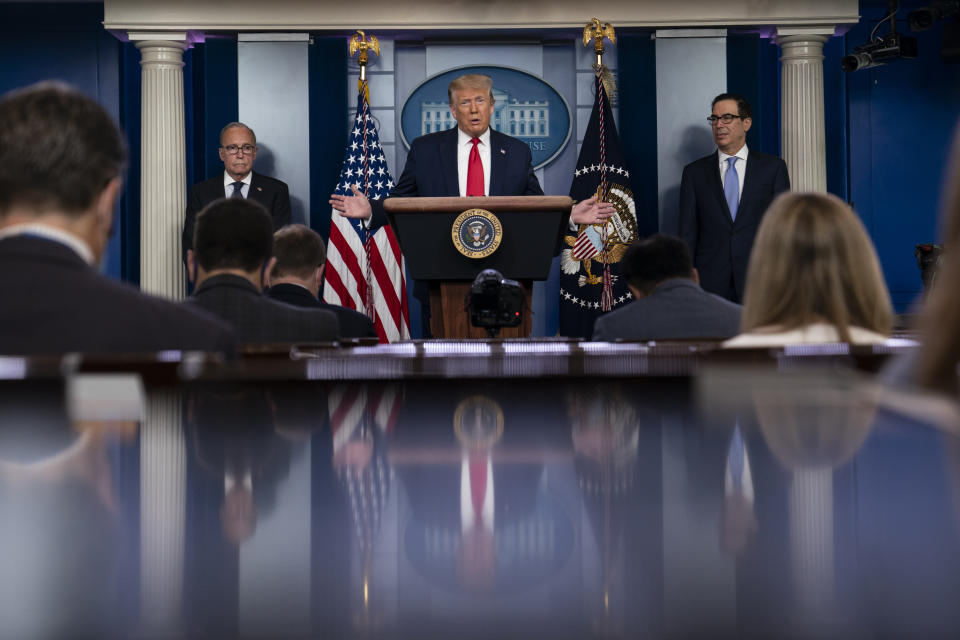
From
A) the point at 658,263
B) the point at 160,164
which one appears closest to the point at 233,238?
the point at 658,263

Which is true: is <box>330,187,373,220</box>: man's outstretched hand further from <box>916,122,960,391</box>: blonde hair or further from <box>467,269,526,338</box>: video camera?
<box>916,122,960,391</box>: blonde hair

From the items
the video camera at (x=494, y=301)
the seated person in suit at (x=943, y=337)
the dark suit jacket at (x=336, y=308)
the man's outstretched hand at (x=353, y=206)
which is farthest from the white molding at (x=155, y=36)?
the seated person in suit at (x=943, y=337)

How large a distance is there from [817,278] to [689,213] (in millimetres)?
4577

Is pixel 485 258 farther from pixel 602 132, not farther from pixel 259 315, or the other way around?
pixel 602 132

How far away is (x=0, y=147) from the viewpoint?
1.34m

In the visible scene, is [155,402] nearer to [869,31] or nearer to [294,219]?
[294,219]

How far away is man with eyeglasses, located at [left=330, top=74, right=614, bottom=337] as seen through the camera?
4.82 metres

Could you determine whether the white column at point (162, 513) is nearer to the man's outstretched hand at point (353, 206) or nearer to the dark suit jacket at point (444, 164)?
the man's outstretched hand at point (353, 206)

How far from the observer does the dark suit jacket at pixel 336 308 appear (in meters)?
2.99

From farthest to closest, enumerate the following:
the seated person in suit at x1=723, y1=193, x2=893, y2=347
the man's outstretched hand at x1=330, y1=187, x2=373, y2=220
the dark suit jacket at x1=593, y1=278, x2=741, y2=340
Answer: the man's outstretched hand at x1=330, y1=187, x2=373, y2=220 → the dark suit jacket at x1=593, y1=278, x2=741, y2=340 → the seated person in suit at x1=723, y1=193, x2=893, y2=347

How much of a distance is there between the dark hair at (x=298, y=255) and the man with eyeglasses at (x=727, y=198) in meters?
3.43

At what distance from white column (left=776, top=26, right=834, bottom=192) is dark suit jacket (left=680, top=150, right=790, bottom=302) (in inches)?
31.5

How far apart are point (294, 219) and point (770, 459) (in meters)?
6.43

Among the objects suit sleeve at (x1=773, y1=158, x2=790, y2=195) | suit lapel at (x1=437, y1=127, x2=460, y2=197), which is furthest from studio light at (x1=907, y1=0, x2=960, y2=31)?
suit lapel at (x1=437, y1=127, x2=460, y2=197)
